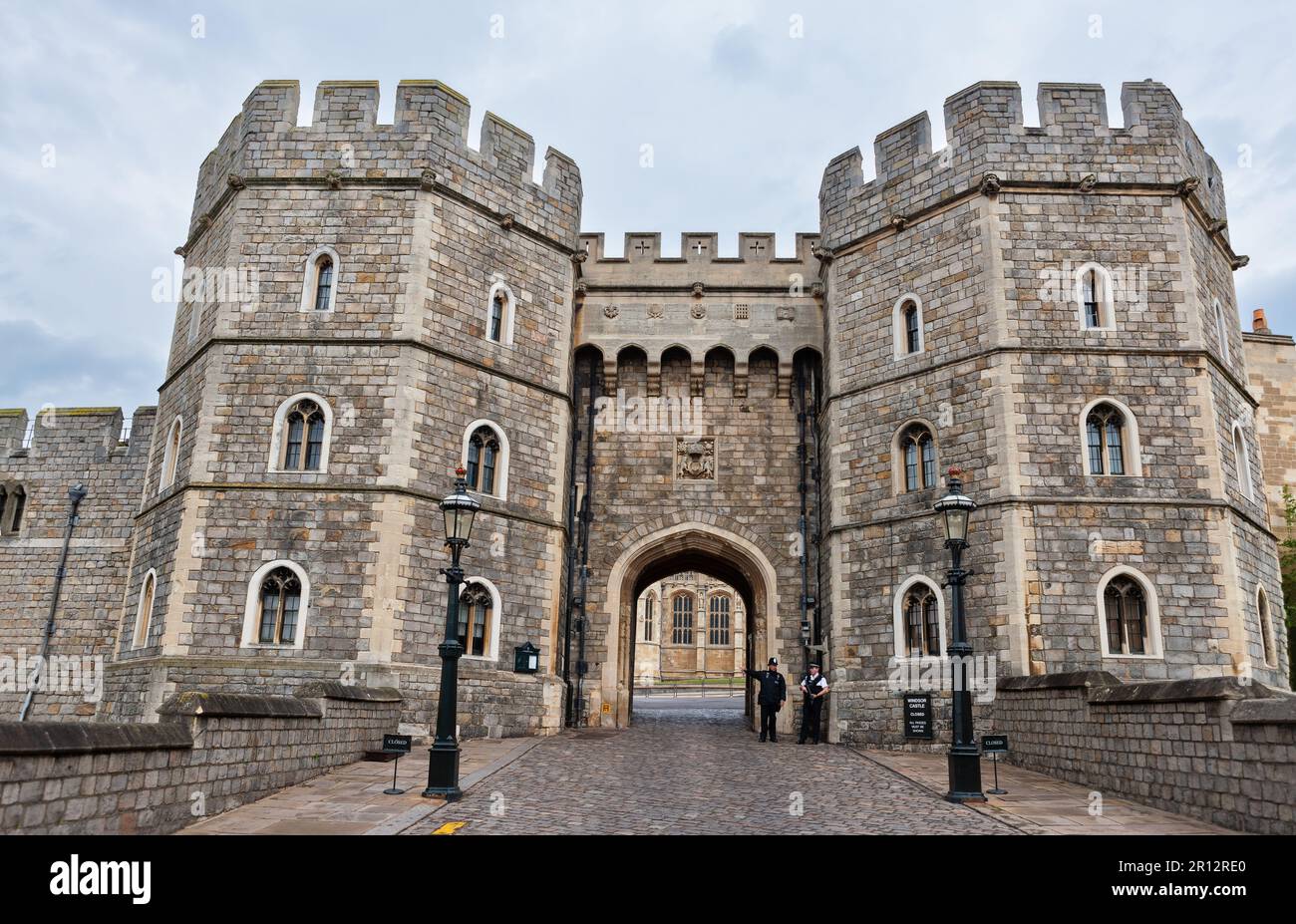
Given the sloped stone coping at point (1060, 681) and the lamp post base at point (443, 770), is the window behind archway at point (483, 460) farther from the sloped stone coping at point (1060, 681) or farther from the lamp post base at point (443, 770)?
the sloped stone coping at point (1060, 681)

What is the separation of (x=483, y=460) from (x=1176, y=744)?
1131 cm

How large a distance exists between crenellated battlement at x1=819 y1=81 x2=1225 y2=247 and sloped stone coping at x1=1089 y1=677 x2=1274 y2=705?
9206mm

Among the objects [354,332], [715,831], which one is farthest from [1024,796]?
[354,332]

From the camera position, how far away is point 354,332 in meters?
16.0

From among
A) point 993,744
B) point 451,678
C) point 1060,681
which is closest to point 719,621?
point 1060,681

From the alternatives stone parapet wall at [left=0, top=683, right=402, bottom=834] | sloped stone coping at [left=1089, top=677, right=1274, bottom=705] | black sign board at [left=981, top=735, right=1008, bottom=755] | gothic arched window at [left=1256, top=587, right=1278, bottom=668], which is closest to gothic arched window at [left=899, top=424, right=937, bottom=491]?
gothic arched window at [left=1256, top=587, right=1278, bottom=668]

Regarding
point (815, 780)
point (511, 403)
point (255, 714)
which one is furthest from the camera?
point (511, 403)

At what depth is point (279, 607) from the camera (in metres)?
14.9

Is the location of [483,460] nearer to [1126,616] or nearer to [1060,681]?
[1060,681]

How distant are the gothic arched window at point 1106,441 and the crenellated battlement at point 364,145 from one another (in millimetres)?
10647

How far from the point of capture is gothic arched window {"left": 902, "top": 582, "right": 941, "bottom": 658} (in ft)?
50.9

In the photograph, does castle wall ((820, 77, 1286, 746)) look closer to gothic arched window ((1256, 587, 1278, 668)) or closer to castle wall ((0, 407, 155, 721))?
gothic arched window ((1256, 587, 1278, 668))

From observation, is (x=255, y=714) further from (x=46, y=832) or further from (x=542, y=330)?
(x=542, y=330)
